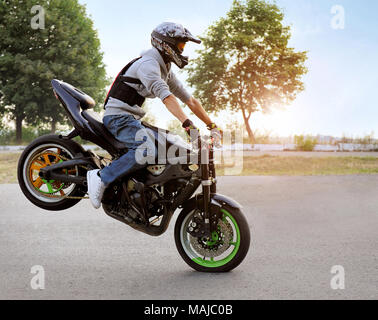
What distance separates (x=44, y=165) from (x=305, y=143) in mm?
23380

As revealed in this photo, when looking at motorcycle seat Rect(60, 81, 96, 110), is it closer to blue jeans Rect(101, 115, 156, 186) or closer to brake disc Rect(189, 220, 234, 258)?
blue jeans Rect(101, 115, 156, 186)

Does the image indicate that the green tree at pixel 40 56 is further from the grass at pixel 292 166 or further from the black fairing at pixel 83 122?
the black fairing at pixel 83 122

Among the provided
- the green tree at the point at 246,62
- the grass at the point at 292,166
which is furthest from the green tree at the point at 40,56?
the grass at the point at 292,166

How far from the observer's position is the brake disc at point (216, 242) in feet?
16.0

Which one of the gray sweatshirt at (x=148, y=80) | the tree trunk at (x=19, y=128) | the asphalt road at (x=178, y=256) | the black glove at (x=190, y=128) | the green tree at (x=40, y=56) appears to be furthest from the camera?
the tree trunk at (x=19, y=128)

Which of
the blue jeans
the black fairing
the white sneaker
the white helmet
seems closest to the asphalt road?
the white sneaker

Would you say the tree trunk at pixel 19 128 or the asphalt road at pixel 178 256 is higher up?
the tree trunk at pixel 19 128

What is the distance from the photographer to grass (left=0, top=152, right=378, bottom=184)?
16.6m

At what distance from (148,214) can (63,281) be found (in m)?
1.11

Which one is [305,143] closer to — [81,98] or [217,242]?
[81,98]

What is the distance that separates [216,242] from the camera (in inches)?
195

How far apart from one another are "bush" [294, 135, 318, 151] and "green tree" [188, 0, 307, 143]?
5174 mm

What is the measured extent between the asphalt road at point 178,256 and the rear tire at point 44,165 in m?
0.70

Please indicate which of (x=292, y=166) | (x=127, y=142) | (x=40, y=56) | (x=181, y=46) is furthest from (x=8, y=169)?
(x=40, y=56)
